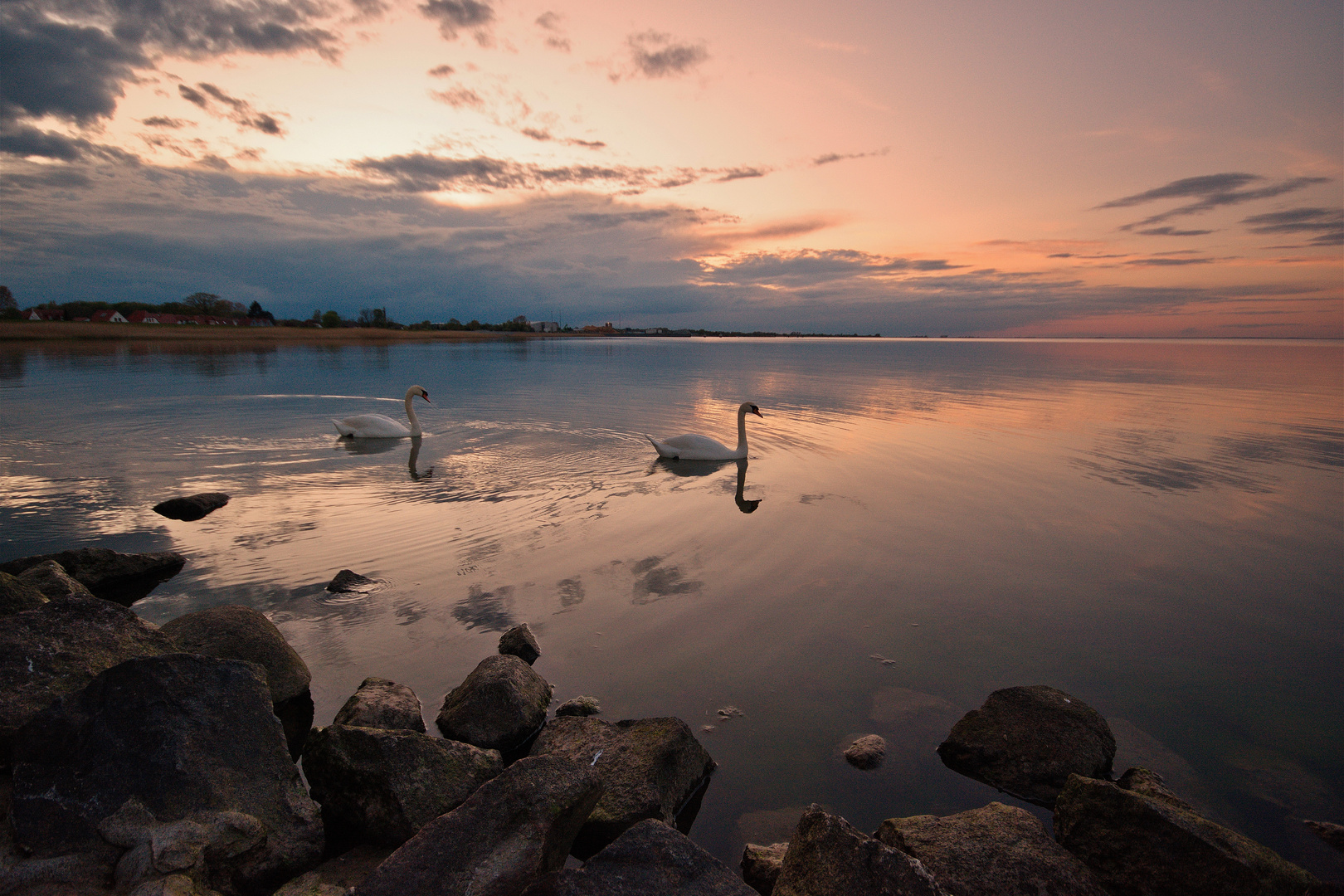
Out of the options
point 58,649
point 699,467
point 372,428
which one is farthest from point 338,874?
point 372,428

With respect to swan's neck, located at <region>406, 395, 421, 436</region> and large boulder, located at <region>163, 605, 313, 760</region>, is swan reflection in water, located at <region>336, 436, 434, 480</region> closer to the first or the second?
swan's neck, located at <region>406, 395, 421, 436</region>

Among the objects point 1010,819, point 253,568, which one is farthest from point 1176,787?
point 253,568

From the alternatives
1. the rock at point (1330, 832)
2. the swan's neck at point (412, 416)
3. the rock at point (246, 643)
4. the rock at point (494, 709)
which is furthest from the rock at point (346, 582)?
the swan's neck at point (412, 416)

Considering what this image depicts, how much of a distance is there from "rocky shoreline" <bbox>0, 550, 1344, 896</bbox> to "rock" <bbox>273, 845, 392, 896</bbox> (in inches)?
0.6

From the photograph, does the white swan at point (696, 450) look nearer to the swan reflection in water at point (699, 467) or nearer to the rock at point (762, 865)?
the swan reflection in water at point (699, 467)

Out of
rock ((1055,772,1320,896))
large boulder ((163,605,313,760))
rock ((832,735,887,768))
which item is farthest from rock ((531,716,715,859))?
rock ((1055,772,1320,896))

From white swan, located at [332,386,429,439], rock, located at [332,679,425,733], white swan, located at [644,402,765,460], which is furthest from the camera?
white swan, located at [332,386,429,439]

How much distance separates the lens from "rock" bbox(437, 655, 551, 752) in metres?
4.56

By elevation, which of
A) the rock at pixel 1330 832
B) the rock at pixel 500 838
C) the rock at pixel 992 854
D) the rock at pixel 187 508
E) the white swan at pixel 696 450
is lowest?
the rock at pixel 1330 832

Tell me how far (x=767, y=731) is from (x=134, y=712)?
13.7ft

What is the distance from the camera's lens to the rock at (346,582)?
6.92 metres

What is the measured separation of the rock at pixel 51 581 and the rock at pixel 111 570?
0.75 m

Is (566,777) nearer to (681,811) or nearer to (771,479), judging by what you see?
(681,811)

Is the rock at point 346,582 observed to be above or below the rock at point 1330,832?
above
